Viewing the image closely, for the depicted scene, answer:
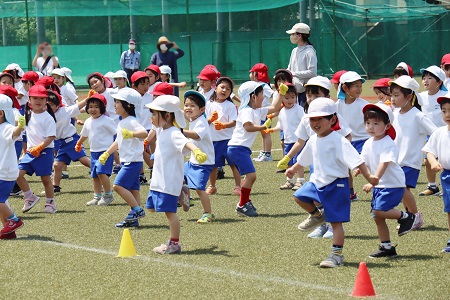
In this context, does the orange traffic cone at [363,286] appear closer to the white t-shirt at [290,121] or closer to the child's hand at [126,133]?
the child's hand at [126,133]

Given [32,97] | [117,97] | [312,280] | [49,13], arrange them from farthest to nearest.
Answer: [49,13] < [32,97] < [117,97] < [312,280]

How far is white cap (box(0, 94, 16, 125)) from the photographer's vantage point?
10641 mm

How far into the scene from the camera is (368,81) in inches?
1519

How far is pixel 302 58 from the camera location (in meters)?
15.8

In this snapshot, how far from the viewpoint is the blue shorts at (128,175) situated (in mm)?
11516

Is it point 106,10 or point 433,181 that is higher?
point 106,10

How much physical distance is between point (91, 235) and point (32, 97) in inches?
120

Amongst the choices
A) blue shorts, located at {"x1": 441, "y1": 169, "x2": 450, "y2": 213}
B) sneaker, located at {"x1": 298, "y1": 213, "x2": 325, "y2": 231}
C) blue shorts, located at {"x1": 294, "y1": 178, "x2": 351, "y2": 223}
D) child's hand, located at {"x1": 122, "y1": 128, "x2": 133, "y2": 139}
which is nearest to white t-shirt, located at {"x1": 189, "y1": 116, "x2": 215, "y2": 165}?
child's hand, located at {"x1": 122, "y1": 128, "x2": 133, "y2": 139}

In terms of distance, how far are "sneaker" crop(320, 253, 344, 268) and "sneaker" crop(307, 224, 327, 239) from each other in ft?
4.85

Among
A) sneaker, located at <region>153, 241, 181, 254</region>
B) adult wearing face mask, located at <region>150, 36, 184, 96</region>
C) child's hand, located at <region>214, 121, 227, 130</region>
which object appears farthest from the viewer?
adult wearing face mask, located at <region>150, 36, 184, 96</region>

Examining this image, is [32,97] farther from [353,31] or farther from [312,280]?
[353,31]

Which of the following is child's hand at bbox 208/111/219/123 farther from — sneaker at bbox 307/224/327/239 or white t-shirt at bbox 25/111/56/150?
sneaker at bbox 307/224/327/239

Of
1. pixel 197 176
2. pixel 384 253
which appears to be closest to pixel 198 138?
pixel 197 176

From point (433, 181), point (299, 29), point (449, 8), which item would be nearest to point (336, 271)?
point (433, 181)
